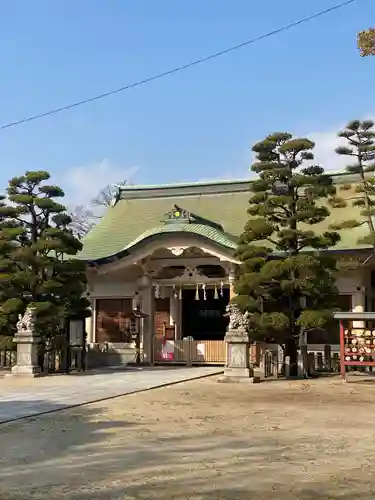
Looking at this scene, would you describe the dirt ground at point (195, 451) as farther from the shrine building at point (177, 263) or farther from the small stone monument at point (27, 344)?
the shrine building at point (177, 263)

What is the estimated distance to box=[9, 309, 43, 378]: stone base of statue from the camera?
17.2 metres

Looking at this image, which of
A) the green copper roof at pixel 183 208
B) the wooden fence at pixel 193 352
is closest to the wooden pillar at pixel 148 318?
the wooden fence at pixel 193 352

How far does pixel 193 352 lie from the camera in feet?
67.9

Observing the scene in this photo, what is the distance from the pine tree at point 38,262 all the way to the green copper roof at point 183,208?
305cm

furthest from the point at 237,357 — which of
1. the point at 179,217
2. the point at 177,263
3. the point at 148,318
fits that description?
the point at 179,217

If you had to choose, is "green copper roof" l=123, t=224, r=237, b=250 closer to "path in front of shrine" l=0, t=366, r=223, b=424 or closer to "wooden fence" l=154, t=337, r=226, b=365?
"wooden fence" l=154, t=337, r=226, b=365

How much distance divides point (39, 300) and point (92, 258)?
480cm

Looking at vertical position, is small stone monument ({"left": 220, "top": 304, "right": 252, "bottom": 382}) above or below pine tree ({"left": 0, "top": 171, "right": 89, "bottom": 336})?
below

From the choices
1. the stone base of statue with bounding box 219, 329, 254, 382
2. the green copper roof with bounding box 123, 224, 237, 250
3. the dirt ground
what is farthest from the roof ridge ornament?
the dirt ground

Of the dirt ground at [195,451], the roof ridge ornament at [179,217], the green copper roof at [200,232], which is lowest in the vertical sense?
the dirt ground at [195,451]

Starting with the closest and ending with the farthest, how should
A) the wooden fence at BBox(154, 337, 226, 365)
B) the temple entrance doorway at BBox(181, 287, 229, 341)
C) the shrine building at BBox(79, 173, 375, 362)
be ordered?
1. the shrine building at BBox(79, 173, 375, 362)
2. the wooden fence at BBox(154, 337, 226, 365)
3. the temple entrance doorway at BBox(181, 287, 229, 341)

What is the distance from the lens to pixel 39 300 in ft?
59.4

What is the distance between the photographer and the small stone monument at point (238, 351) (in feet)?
51.7

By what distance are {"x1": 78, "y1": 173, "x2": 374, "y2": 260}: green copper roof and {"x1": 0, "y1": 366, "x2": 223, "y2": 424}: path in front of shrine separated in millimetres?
4763
